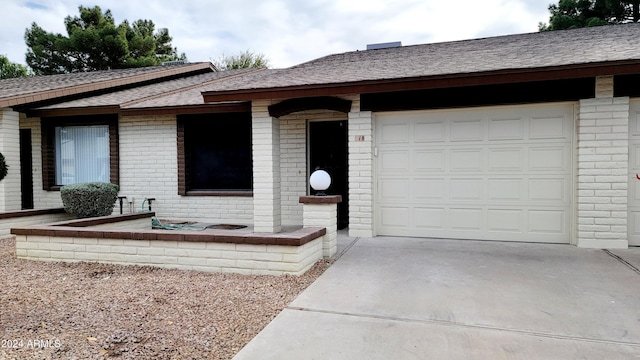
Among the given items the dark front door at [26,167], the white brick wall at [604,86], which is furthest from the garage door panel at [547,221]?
the dark front door at [26,167]

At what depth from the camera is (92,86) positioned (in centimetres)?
1000

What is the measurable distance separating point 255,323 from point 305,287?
0.98 metres

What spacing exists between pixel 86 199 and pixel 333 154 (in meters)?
5.10

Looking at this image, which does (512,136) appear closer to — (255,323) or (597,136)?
(597,136)

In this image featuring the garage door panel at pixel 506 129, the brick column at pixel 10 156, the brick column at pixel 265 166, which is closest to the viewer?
the garage door panel at pixel 506 129

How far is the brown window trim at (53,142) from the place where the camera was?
907 centimetres

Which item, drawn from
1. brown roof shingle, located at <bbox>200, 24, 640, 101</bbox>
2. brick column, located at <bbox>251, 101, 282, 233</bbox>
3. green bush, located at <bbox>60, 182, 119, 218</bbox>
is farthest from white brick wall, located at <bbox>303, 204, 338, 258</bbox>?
green bush, located at <bbox>60, 182, 119, 218</bbox>

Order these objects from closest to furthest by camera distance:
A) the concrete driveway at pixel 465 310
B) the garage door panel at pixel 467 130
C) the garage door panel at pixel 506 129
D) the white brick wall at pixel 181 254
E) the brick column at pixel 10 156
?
1. the concrete driveway at pixel 465 310
2. the white brick wall at pixel 181 254
3. the garage door panel at pixel 506 129
4. the garage door panel at pixel 467 130
5. the brick column at pixel 10 156

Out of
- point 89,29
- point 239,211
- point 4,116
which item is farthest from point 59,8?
point 239,211

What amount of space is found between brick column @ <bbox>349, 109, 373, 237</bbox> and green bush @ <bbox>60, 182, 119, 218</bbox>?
5.18m

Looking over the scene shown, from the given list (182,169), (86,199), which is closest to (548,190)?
(182,169)

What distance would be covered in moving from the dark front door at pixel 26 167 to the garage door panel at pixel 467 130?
10.1 meters

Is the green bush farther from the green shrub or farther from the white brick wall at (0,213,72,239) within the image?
the green shrub

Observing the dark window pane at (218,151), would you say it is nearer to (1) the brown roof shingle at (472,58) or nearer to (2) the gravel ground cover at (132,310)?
(1) the brown roof shingle at (472,58)
